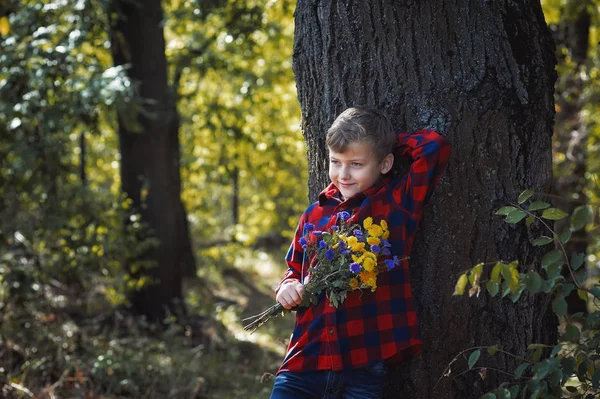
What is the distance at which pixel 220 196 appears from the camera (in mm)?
Answer: 19344

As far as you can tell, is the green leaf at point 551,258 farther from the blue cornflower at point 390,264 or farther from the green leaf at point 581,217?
the blue cornflower at point 390,264

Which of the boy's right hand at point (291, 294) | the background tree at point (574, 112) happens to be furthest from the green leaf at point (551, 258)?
the background tree at point (574, 112)

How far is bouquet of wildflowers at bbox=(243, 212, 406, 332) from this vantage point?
268cm

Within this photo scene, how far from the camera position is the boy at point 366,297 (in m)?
2.79

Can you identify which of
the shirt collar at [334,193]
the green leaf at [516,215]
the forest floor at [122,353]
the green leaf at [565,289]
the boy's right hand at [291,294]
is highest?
the shirt collar at [334,193]

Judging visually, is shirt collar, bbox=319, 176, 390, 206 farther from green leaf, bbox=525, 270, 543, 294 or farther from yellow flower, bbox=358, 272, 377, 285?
green leaf, bbox=525, 270, 543, 294

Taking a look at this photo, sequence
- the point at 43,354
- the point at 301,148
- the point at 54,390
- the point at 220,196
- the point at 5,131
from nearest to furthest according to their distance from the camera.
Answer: the point at 54,390 < the point at 43,354 < the point at 5,131 < the point at 301,148 < the point at 220,196

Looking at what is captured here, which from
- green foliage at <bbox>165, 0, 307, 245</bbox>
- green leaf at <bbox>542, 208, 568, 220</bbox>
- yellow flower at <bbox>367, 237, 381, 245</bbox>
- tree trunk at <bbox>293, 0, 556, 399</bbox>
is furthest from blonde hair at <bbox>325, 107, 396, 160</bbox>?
green foliage at <bbox>165, 0, 307, 245</bbox>

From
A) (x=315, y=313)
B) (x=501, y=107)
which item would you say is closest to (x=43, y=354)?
(x=315, y=313)

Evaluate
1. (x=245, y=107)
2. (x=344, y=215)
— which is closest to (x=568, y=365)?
(x=344, y=215)

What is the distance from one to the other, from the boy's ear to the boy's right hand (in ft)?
1.91

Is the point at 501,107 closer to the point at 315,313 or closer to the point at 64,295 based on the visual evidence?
the point at 315,313

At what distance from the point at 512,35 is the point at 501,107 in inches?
13.0

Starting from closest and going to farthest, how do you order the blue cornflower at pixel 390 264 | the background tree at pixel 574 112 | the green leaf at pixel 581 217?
the green leaf at pixel 581 217
the blue cornflower at pixel 390 264
the background tree at pixel 574 112
